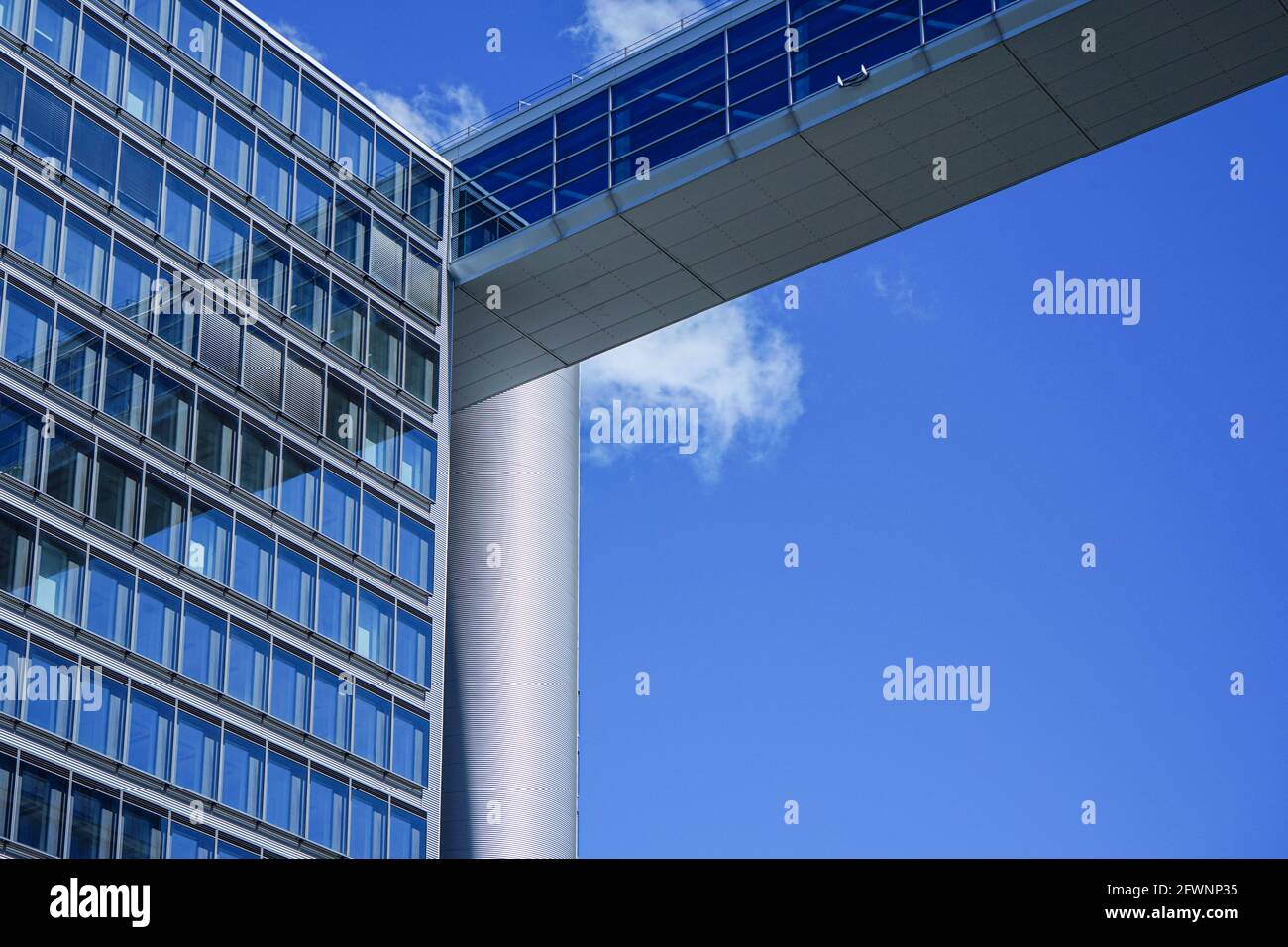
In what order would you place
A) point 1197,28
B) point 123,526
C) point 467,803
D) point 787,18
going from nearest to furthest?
point 123,526, point 1197,28, point 787,18, point 467,803

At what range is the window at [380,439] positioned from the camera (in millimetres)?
51969

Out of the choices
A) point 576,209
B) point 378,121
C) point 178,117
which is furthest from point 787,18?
point 178,117

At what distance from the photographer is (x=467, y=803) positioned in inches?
2665

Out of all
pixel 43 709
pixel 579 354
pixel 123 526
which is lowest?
pixel 43 709

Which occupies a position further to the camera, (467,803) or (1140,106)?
(467,803)

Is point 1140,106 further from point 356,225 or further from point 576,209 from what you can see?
point 356,225

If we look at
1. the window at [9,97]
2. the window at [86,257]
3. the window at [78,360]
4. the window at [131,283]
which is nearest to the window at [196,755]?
the window at [78,360]

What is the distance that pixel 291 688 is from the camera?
47156 millimetres

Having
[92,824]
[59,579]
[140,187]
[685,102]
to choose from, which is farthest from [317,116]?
[92,824]

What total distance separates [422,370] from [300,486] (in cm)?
654

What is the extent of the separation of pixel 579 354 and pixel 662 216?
7.54m

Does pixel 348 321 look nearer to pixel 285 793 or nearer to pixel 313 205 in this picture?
pixel 313 205

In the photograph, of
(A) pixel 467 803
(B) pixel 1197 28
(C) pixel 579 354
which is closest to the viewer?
(B) pixel 1197 28

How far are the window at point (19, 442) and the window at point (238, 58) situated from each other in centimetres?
1192
